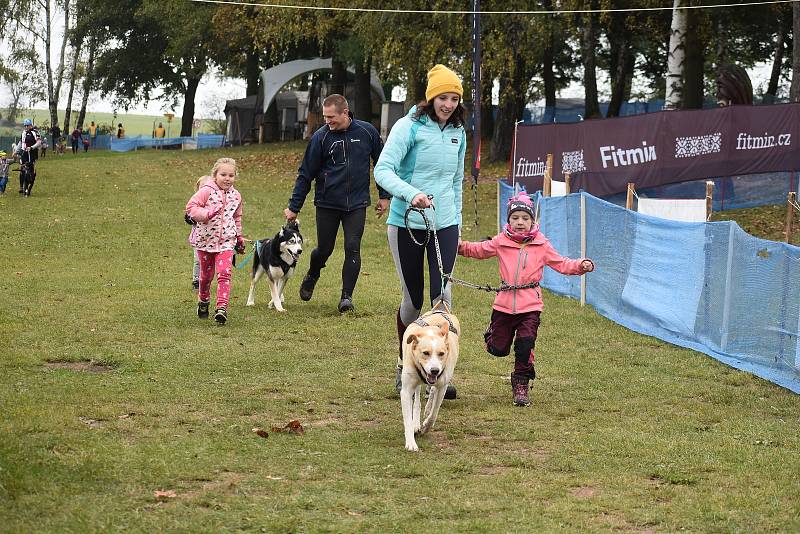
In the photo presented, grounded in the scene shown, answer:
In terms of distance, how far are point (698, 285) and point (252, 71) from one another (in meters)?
43.3

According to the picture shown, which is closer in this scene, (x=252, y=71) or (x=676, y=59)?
(x=676, y=59)

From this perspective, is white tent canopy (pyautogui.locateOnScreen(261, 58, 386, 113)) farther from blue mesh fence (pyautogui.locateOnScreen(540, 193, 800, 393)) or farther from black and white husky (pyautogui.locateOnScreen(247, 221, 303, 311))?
black and white husky (pyautogui.locateOnScreen(247, 221, 303, 311))

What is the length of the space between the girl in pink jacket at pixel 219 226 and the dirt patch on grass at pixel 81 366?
87.3 inches

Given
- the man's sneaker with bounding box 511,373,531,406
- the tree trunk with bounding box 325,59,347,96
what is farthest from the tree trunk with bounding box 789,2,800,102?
the tree trunk with bounding box 325,59,347,96

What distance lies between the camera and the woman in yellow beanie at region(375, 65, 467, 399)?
7.33 metres

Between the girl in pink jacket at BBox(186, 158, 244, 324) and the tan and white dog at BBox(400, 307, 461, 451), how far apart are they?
4426 mm

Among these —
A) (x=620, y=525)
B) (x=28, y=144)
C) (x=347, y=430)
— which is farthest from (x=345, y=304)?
(x=28, y=144)

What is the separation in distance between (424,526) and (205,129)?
89810mm

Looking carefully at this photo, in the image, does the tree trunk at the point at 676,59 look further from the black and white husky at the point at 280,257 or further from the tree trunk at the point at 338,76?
the tree trunk at the point at 338,76

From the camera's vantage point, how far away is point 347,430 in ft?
22.9

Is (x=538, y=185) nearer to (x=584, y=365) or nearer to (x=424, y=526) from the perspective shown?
(x=584, y=365)

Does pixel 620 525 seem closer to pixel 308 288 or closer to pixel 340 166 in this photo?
pixel 340 166

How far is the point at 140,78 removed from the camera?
57688 millimetres

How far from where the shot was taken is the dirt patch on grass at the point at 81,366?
8.59 metres
